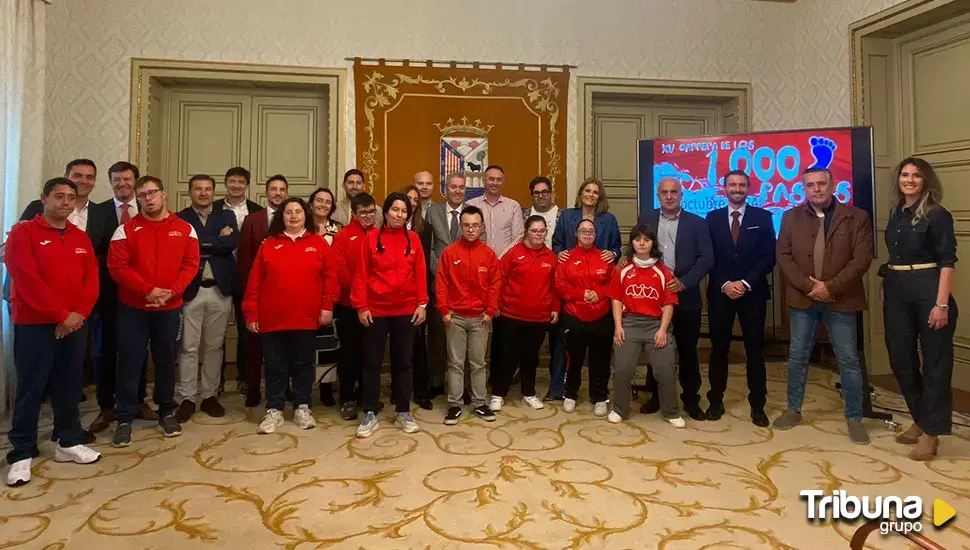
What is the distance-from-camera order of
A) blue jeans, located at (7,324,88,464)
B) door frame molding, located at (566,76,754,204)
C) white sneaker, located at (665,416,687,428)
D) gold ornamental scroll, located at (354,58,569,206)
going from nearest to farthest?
blue jeans, located at (7,324,88,464)
white sneaker, located at (665,416,687,428)
gold ornamental scroll, located at (354,58,569,206)
door frame molding, located at (566,76,754,204)

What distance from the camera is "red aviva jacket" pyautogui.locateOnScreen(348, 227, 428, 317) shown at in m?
2.86

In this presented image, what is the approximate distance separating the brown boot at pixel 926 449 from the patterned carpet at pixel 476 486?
0.05 metres

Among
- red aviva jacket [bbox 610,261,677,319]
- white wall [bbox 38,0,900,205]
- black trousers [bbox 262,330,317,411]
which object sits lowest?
black trousers [bbox 262,330,317,411]

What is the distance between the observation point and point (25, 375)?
2.28 metres

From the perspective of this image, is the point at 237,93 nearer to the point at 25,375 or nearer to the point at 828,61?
the point at 25,375

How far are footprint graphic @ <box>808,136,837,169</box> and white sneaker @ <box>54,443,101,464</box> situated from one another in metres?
4.22

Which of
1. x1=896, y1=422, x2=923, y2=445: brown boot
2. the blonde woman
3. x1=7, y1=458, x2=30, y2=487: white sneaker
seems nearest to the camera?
x1=7, y1=458, x2=30, y2=487: white sneaker

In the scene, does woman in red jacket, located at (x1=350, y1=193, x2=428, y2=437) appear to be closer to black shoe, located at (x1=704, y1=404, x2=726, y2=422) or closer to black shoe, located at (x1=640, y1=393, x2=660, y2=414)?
black shoe, located at (x1=640, y1=393, x2=660, y2=414)

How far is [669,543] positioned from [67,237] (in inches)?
104

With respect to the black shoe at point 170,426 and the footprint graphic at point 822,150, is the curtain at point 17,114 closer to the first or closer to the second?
the black shoe at point 170,426

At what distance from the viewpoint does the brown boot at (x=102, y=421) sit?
9.16ft

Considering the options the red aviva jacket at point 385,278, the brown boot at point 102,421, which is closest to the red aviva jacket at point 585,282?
the red aviva jacket at point 385,278

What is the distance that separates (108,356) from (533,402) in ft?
7.56

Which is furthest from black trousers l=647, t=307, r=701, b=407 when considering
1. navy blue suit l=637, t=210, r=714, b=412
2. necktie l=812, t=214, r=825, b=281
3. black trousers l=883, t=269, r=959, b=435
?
black trousers l=883, t=269, r=959, b=435
